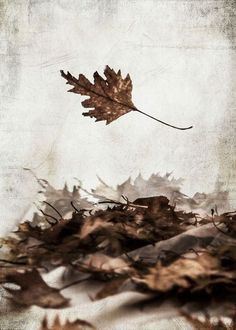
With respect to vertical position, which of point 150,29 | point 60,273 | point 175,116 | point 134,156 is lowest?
point 60,273

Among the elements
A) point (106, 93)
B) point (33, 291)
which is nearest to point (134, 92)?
point (106, 93)

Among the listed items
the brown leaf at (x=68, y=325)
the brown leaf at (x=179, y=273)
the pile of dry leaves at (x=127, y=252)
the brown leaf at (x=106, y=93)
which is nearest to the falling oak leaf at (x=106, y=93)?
the brown leaf at (x=106, y=93)

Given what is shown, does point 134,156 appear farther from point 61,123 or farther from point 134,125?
point 61,123

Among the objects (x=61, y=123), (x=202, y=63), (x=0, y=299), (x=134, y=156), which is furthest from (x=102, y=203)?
(x=202, y=63)

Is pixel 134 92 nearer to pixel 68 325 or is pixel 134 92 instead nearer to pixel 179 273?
pixel 179 273

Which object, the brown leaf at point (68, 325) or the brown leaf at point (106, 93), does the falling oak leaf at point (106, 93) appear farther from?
the brown leaf at point (68, 325)

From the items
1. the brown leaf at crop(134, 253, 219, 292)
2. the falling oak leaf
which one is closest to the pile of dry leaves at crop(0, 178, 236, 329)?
the brown leaf at crop(134, 253, 219, 292)
